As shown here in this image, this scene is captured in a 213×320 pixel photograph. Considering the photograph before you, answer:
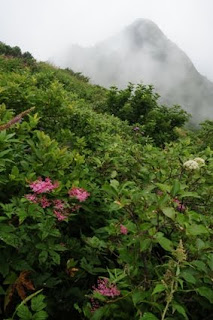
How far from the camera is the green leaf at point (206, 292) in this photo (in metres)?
1.72

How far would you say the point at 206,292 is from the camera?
5.68 feet

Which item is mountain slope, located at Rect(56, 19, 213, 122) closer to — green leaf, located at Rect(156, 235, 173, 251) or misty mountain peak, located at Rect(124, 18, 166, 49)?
misty mountain peak, located at Rect(124, 18, 166, 49)

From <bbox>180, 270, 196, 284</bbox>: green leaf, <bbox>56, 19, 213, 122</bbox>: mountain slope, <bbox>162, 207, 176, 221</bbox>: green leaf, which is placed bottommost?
<bbox>180, 270, 196, 284</bbox>: green leaf

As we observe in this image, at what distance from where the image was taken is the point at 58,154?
2697mm

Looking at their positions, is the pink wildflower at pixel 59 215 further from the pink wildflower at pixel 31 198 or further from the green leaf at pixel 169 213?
the green leaf at pixel 169 213

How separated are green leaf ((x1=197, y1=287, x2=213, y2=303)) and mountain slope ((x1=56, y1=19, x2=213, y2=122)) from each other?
85.2 metres

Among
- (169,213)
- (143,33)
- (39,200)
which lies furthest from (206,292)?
(143,33)

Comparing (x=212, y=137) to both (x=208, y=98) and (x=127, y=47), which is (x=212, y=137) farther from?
(x=127, y=47)

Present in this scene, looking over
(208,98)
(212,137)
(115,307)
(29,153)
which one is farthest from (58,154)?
(208,98)

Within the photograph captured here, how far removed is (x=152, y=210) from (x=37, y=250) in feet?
2.94

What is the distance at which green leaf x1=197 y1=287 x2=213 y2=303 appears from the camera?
5.66 feet

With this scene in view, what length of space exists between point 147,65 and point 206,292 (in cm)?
12226

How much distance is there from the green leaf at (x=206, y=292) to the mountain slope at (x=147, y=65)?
279 feet

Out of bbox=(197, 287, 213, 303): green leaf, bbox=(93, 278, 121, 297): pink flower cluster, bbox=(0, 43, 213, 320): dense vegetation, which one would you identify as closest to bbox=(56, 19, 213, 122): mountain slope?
bbox=(0, 43, 213, 320): dense vegetation
